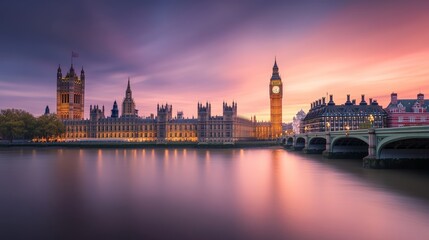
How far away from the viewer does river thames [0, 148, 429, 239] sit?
1631 cm

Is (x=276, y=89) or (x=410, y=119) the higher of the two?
(x=276, y=89)

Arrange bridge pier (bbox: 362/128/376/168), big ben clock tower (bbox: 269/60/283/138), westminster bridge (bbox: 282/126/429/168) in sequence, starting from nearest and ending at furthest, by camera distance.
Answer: westminster bridge (bbox: 282/126/429/168) → bridge pier (bbox: 362/128/376/168) → big ben clock tower (bbox: 269/60/283/138)

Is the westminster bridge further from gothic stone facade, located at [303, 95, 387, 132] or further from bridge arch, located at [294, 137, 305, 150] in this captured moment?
gothic stone facade, located at [303, 95, 387, 132]

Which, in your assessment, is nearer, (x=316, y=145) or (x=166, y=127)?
(x=316, y=145)

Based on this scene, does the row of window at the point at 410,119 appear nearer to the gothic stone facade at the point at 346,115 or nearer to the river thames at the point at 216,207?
the gothic stone facade at the point at 346,115

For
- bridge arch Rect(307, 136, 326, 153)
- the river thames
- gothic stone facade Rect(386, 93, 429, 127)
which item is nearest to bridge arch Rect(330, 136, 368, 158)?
bridge arch Rect(307, 136, 326, 153)

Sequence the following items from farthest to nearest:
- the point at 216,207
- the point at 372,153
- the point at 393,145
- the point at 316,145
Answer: the point at 316,145 → the point at 372,153 → the point at 393,145 → the point at 216,207

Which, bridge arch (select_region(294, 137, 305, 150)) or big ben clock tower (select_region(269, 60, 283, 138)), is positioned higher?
big ben clock tower (select_region(269, 60, 283, 138))

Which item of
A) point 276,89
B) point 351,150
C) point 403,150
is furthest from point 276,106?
point 403,150

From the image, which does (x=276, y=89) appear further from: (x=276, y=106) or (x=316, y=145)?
(x=316, y=145)

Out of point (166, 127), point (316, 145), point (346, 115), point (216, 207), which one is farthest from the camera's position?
point (166, 127)

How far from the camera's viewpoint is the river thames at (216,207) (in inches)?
642

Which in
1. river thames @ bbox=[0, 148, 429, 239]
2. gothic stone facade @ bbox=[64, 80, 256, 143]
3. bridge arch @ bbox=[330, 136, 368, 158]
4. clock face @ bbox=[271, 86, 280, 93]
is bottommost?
river thames @ bbox=[0, 148, 429, 239]

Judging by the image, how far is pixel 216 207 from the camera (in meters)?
21.6
